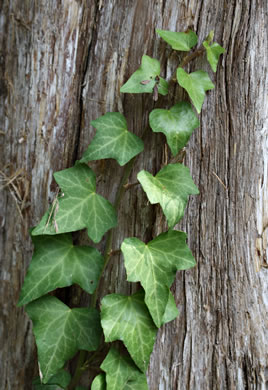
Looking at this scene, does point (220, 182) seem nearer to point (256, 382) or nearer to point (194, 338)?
point (194, 338)

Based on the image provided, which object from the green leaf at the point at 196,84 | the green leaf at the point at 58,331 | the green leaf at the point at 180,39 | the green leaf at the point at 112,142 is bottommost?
the green leaf at the point at 58,331

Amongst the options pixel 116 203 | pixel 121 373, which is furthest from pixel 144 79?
pixel 121 373

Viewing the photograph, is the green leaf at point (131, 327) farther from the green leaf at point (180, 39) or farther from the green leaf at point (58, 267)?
the green leaf at point (180, 39)

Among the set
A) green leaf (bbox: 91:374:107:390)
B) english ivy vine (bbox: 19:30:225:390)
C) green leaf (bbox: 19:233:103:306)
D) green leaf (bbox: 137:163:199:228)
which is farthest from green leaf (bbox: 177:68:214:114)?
green leaf (bbox: 91:374:107:390)

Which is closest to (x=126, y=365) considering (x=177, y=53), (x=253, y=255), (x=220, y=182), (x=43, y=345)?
(x=43, y=345)

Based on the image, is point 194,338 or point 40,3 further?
point 40,3

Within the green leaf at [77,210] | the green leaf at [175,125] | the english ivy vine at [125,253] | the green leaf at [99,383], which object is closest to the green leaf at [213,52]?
the english ivy vine at [125,253]
